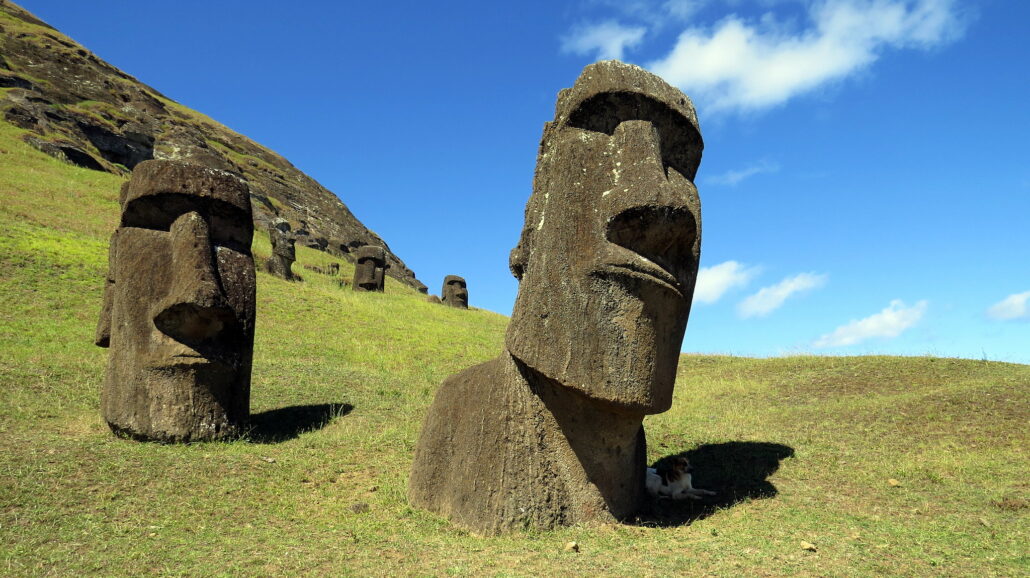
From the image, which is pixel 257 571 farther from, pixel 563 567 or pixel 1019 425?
pixel 1019 425

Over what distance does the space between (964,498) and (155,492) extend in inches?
283

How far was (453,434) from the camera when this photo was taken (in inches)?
247

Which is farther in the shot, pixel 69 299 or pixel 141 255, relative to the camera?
pixel 69 299

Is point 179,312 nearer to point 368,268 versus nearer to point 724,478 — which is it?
point 724,478

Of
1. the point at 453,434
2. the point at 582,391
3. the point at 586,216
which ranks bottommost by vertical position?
the point at 453,434

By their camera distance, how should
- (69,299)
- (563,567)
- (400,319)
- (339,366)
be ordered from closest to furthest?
(563,567)
(339,366)
(69,299)
(400,319)

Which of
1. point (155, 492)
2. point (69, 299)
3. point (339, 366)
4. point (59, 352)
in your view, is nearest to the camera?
point (155, 492)

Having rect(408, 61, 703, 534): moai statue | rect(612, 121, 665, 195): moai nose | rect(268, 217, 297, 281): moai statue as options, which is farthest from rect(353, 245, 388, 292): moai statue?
rect(612, 121, 665, 195): moai nose

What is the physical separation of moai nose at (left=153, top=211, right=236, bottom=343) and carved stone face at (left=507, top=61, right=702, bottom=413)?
424 cm

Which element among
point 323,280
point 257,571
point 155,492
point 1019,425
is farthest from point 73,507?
point 323,280

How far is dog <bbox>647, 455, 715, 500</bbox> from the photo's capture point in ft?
21.6

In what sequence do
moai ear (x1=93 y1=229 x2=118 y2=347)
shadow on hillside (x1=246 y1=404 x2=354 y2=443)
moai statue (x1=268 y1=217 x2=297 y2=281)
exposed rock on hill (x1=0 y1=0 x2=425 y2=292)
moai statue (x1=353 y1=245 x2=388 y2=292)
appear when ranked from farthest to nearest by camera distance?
exposed rock on hill (x1=0 y1=0 x2=425 y2=292)
moai statue (x1=353 y1=245 x2=388 y2=292)
moai statue (x1=268 y1=217 x2=297 y2=281)
moai ear (x1=93 y1=229 x2=118 y2=347)
shadow on hillside (x1=246 y1=404 x2=354 y2=443)

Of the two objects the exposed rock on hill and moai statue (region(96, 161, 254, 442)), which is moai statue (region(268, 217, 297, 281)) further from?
moai statue (region(96, 161, 254, 442))

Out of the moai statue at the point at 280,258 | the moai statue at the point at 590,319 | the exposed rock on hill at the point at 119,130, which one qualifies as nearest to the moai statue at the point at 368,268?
the moai statue at the point at 280,258
